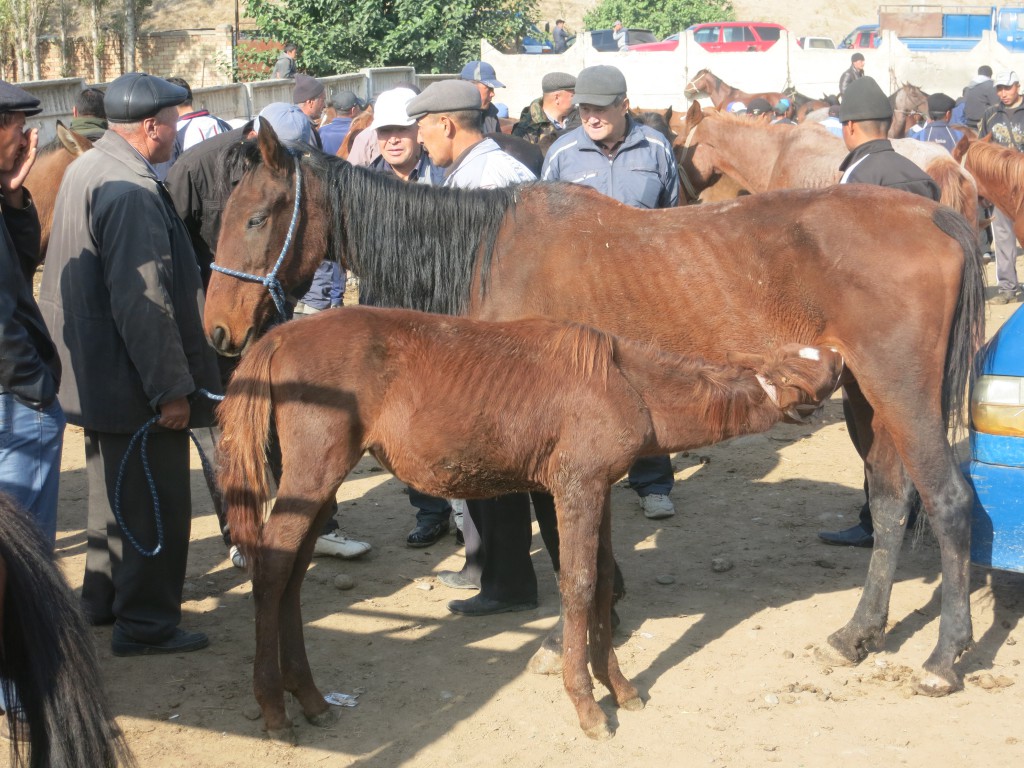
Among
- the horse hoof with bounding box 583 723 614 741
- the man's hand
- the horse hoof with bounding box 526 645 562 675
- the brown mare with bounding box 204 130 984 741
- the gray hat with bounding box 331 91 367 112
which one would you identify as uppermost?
the gray hat with bounding box 331 91 367 112

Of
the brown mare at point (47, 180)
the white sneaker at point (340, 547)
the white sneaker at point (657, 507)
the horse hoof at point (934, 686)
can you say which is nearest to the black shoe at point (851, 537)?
the white sneaker at point (657, 507)

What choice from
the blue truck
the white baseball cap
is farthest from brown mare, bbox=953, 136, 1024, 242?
the blue truck

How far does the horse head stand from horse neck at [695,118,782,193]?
19.6 ft

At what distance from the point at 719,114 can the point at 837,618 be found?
6233 mm

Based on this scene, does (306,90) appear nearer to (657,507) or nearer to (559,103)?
(559,103)

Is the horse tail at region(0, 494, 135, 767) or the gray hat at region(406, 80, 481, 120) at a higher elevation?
the gray hat at region(406, 80, 481, 120)

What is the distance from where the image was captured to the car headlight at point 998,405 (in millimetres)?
4445

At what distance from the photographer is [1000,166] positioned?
6.29 meters

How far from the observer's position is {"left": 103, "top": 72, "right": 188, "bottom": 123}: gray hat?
4562mm

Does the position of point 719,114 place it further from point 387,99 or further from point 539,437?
point 539,437

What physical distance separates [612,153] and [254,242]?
236cm

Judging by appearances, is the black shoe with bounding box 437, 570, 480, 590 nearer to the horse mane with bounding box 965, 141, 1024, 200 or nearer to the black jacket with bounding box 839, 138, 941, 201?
the black jacket with bounding box 839, 138, 941, 201

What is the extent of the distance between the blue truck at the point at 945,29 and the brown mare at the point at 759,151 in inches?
992

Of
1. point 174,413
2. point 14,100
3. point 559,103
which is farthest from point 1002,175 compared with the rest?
point 14,100
